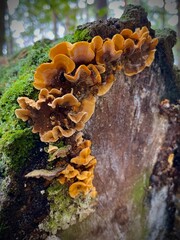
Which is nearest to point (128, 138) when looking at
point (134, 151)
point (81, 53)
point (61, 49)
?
A: point (134, 151)

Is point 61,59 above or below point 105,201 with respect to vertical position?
above

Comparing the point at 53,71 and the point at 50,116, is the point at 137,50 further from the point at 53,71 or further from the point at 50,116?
the point at 50,116

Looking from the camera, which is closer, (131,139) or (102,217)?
(102,217)

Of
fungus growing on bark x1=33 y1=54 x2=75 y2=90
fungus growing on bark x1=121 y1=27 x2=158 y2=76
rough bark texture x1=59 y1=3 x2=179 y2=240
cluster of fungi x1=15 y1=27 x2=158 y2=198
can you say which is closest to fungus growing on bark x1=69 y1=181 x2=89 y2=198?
cluster of fungi x1=15 y1=27 x2=158 y2=198

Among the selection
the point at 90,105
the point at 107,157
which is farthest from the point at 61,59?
the point at 107,157

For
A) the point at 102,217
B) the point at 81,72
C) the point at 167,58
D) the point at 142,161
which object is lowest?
the point at 102,217

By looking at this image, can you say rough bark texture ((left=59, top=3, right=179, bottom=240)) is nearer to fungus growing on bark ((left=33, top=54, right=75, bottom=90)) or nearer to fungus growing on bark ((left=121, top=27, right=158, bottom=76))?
fungus growing on bark ((left=121, top=27, right=158, bottom=76))

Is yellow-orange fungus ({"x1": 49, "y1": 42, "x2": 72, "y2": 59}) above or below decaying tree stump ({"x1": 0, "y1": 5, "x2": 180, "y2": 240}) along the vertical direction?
above

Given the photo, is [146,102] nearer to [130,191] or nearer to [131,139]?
[131,139]
